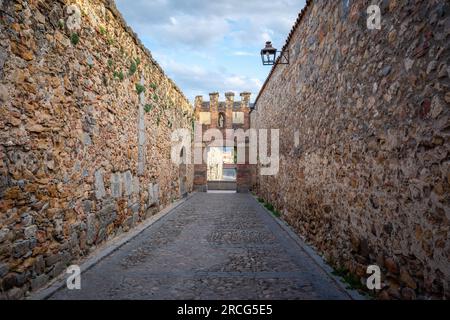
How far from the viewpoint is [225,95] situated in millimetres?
18594

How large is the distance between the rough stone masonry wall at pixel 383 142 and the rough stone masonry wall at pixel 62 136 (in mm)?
3506

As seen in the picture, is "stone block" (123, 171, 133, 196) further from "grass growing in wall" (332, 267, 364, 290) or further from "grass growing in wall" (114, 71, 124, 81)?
"grass growing in wall" (332, 267, 364, 290)

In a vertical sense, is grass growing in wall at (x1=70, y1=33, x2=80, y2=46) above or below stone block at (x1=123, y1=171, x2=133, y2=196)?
above

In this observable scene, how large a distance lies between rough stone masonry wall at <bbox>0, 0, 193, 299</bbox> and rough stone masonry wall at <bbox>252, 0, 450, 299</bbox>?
11.5 feet

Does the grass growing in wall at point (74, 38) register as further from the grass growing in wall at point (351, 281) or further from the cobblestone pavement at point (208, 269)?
the grass growing in wall at point (351, 281)

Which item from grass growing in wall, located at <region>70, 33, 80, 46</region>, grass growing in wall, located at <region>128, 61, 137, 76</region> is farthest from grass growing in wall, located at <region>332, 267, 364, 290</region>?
grass growing in wall, located at <region>128, 61, 137, 76</region>

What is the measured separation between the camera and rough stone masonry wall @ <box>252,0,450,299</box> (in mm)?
2295

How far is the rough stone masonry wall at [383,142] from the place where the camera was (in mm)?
2295

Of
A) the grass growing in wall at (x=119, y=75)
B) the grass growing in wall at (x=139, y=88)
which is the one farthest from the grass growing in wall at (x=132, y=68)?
Result: the grass growing in wall at (x=119, y=75)

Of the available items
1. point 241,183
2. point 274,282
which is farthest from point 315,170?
point 241,183

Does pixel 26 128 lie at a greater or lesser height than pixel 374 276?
greater

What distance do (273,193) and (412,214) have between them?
7498 millimetres

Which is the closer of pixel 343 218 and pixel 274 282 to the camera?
pixel 274 282
